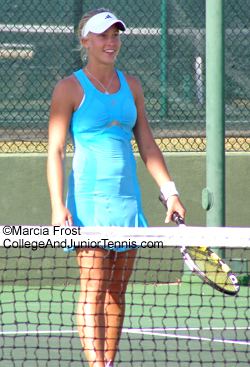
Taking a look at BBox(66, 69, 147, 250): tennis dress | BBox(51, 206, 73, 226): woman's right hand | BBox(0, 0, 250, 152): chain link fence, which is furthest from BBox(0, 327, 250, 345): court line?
BBox(0, 0, 250, 152): chain link fence

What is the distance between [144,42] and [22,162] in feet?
4.47

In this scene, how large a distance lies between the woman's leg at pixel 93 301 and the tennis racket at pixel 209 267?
372 millimetres

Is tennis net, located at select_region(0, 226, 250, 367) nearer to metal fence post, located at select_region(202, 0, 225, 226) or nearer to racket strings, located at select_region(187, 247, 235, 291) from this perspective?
racket strings, located at select_region(187, 247, 235, 291)

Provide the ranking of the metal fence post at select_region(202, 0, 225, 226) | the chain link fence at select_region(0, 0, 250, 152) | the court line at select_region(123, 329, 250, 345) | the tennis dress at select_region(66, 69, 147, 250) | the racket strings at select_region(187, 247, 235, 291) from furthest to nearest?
the chain link fence at select_region(0, 0, 250, 152), the metal fence post at select_region(202, 0, 225, 226), the court line at select_region(123, 329, 250, 345), the racket strings at select_region(187, 247, 235, 291), the tennis dress at select_region(66, 69, 147, 250)

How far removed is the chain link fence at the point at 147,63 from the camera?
857cm

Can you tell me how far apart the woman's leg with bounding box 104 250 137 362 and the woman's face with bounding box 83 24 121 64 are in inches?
33.9

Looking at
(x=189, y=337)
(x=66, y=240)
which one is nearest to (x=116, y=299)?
(x=66, y=240)

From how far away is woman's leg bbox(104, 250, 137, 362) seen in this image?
4926 millimetres

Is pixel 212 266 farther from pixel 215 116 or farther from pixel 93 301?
pixel 215 116

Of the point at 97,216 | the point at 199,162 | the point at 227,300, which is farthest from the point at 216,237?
the point at 199,162

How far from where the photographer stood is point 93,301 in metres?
4.87

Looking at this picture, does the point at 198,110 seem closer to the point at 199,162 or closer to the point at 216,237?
the point at 199,162

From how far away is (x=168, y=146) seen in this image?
880 cm

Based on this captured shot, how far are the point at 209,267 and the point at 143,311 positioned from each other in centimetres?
197
